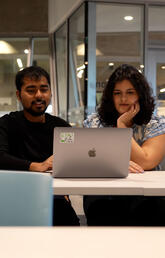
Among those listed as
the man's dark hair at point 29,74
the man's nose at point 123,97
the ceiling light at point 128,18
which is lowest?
the man's nose at point 123,97

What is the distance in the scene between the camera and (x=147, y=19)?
20.3 ft

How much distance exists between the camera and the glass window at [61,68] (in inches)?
311

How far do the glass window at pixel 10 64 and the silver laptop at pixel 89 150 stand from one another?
7202mm

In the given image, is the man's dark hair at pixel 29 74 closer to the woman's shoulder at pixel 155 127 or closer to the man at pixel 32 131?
the man at pixel 32 131

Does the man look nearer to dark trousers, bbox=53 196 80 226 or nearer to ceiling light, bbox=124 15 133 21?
dark trousers, bbox=53 196 80 226

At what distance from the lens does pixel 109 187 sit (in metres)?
1.77

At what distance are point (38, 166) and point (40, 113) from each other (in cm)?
55

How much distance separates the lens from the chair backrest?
125 centimetres

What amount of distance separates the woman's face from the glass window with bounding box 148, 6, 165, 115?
3518mm

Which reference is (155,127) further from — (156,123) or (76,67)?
(76,67)
